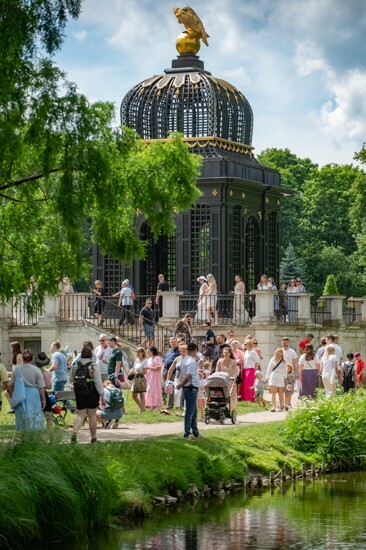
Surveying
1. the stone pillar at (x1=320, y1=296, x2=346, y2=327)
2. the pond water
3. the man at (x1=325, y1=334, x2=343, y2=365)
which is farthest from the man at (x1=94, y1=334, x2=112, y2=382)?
the stone pillar at (x1=320, y1=296, x2=346, y2=327)

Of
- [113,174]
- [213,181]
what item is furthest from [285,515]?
[213,181]

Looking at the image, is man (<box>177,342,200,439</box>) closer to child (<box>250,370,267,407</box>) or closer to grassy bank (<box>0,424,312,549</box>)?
Result: grassy bank (<box>0,424,312,549</box>)

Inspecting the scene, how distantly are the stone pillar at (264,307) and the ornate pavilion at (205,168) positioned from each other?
2.45m

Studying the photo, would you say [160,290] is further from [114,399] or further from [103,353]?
[114,399]

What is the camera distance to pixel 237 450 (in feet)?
84.5

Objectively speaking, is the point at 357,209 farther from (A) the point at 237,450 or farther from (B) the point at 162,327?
(A) the point at 237,450

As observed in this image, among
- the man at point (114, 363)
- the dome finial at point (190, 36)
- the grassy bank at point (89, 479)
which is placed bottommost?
the grassy bank at point (89, 479)

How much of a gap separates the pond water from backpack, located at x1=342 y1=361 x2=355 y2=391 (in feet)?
36.8

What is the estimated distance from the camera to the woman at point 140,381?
32625mm

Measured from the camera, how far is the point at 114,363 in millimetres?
33375

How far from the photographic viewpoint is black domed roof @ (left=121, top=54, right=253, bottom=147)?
4622 cm

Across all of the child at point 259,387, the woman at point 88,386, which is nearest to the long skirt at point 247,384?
the child at point 259,387

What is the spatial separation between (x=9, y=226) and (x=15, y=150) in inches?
121

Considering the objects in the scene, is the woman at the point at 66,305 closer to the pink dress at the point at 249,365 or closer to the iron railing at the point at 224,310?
the iron railing at the point at 224,310
